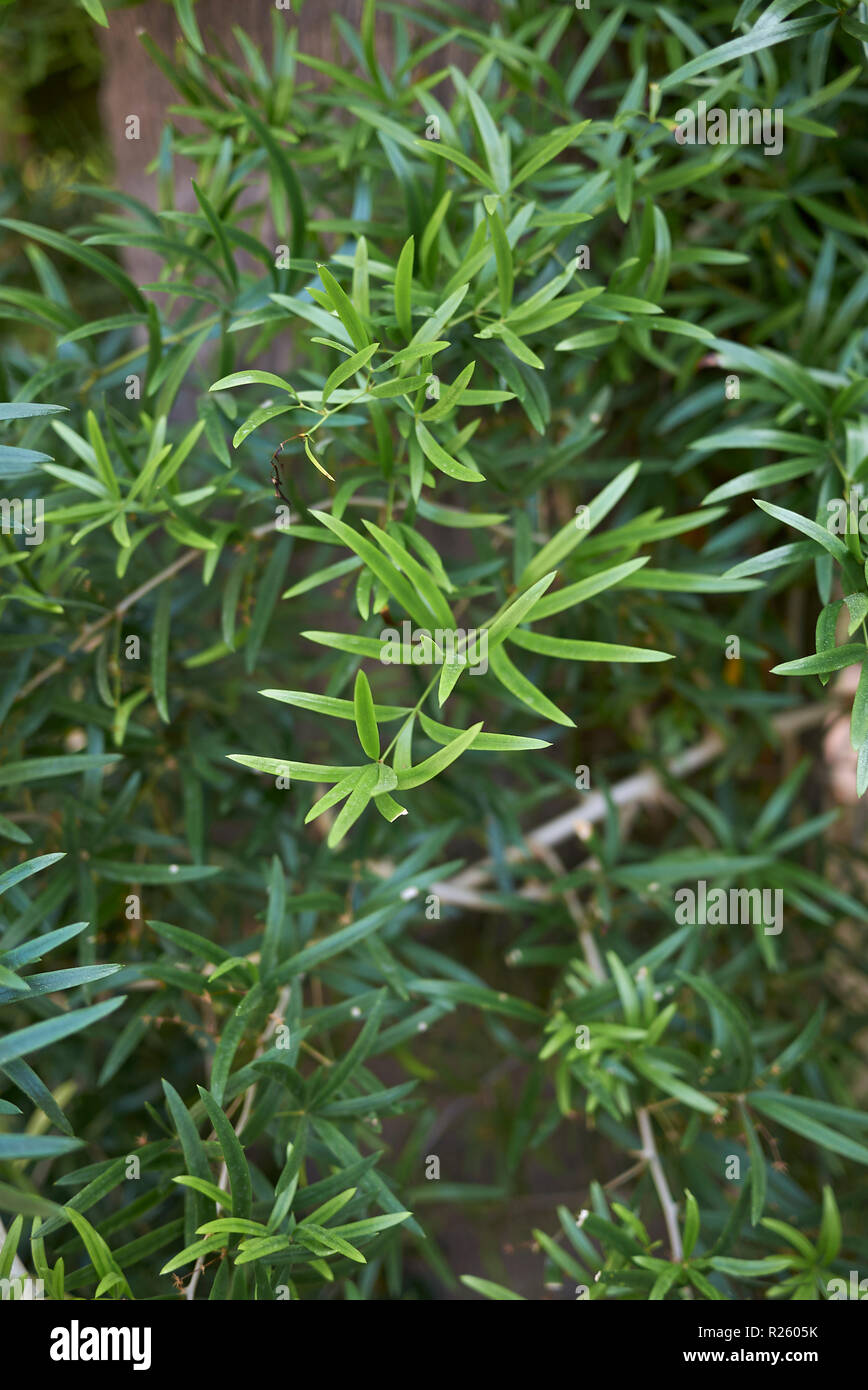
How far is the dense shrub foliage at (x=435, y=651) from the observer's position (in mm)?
685

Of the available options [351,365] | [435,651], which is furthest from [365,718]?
[351,365]

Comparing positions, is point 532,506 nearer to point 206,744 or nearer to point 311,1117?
point 206,744

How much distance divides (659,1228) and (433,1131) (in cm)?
32

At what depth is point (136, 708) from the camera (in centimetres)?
96

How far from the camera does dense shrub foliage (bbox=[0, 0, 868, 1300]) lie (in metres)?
0.68

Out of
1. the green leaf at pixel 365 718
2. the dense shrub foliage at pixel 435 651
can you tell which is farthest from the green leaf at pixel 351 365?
the green leaf at pixel 365 718

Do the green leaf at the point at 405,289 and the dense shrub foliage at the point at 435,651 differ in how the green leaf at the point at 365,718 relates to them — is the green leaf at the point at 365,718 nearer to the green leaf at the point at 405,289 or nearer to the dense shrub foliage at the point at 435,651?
the dense shrub foliage at the point at 435,651

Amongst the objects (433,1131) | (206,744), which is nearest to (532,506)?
(206,744)

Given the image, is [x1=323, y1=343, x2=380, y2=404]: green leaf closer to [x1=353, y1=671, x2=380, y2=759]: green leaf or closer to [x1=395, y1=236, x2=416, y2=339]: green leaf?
[x1=395, y1=236, x2=416, y2=339]: green leaf

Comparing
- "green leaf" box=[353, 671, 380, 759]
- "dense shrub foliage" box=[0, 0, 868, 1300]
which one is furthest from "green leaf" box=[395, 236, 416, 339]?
"green leaf" box=[353, 671, 380, 759]

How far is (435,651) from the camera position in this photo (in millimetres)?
641

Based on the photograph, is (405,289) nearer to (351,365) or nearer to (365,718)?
(351,365)

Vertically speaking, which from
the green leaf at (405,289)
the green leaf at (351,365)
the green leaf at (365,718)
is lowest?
the green leaf at (365,718)
